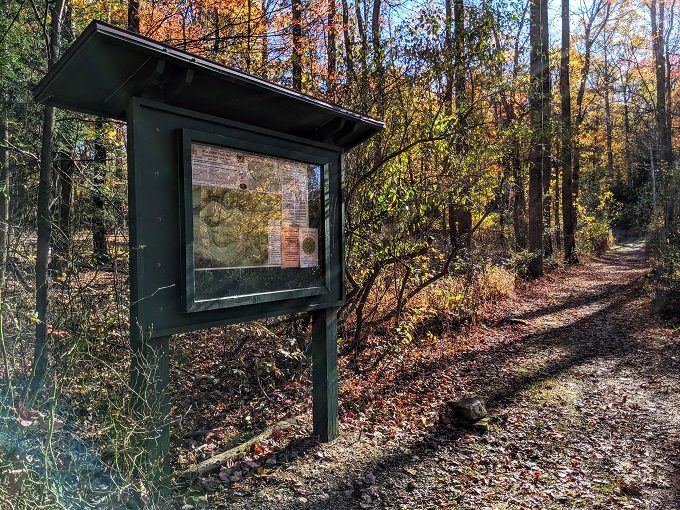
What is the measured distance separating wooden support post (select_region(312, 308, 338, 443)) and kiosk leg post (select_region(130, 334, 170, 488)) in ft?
4.90

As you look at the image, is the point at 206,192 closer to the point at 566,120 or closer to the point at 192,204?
the point at 192,204

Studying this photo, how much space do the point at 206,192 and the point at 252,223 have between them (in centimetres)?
46

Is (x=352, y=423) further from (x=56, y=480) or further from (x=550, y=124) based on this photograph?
(x=550, y=124)

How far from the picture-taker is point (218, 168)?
10.2 ft

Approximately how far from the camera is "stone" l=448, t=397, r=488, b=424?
4.44 metres

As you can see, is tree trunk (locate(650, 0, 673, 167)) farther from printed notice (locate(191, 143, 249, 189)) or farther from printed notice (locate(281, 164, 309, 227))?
printed notice (locate(191, 143, 249, 189))

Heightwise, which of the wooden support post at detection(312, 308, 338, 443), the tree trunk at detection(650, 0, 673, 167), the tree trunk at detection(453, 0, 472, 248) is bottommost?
the wooden support post at detection(312, 308, 338, 443)

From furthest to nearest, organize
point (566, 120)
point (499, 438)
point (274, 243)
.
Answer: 1. point (566, 120)
2. point (499, 438)
3. point (274, 243)

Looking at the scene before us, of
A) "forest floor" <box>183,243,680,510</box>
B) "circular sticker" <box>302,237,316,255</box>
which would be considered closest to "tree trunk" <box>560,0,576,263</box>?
"forest floor" <box>183,243,680,510</box>

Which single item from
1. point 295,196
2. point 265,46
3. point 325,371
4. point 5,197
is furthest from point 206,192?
point 265,46

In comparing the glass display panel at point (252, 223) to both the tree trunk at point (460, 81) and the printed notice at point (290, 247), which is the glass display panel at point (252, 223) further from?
the tree trunk at point (460, 81)

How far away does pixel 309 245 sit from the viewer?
12.7ft

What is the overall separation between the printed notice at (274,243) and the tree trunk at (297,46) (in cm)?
342

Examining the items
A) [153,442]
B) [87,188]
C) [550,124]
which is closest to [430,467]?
[153,442]
